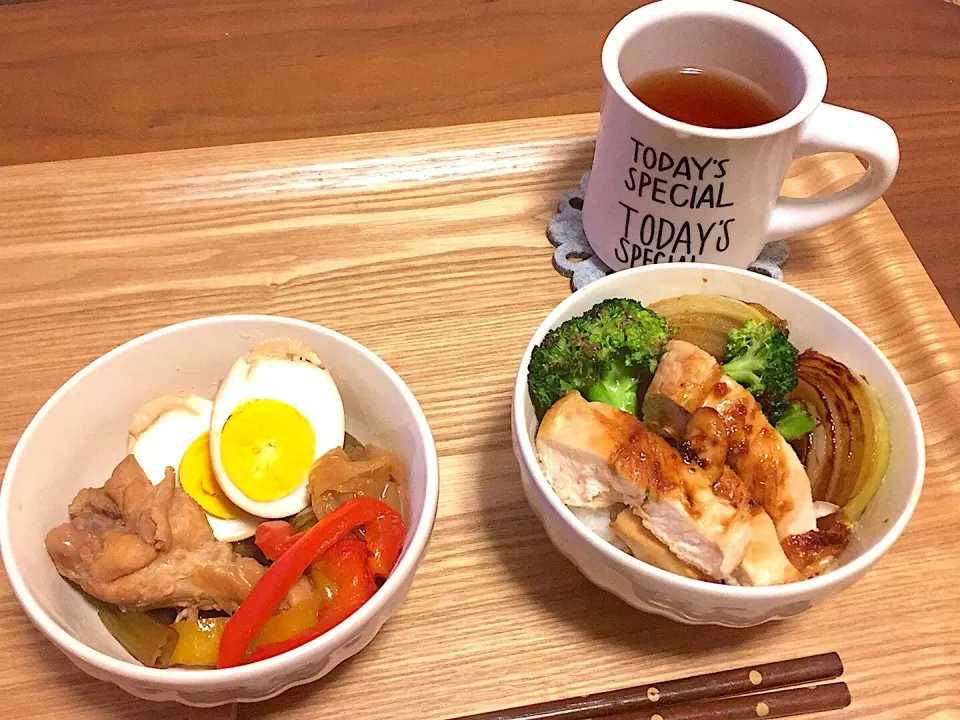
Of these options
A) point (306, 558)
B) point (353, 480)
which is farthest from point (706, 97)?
point (306, 558)

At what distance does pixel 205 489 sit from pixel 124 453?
0.49 ft

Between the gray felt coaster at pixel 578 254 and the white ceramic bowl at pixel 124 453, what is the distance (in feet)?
1.71

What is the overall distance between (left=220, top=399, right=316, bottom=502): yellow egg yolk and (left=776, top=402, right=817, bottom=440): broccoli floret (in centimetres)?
65

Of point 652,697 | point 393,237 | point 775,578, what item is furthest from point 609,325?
point 393,237

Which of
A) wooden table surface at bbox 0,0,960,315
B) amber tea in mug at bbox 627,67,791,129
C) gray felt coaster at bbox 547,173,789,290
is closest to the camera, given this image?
amber tea in mug at bbox 627,67,791,129

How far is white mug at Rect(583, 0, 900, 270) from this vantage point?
1.25m

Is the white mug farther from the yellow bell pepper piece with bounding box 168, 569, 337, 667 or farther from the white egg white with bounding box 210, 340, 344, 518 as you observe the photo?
the yellow bell pepper piece with bounding box 168, 569, 337, 667

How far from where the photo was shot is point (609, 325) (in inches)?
41.6

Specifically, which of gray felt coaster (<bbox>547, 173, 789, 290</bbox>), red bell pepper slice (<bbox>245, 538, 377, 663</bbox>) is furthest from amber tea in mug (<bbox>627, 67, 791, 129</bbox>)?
red bell pepper slice (<bbox>245, 538, 377, 663</bbox>)

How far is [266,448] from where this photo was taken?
1112 mm

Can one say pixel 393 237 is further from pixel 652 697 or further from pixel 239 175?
pixel 652 697

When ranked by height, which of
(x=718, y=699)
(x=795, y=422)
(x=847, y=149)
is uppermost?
(x=847, y=149)

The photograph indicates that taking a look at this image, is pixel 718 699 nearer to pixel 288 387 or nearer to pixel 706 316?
pixel 706 316

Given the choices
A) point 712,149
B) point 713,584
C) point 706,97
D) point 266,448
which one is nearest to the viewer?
point 713,584
